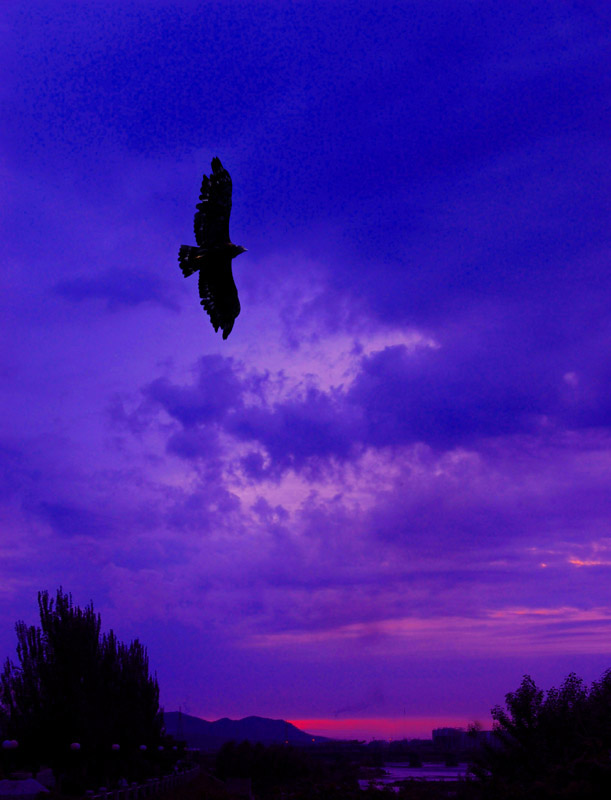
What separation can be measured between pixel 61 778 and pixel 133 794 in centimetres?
1033

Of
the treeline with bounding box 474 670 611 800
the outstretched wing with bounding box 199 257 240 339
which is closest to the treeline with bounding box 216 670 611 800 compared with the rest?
the treeline with bounding box 474 670 611 800

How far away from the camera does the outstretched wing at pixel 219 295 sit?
13.9 metres

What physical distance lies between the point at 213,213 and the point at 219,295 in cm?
128

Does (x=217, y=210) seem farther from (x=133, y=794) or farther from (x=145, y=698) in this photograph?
(x=145, y=698)

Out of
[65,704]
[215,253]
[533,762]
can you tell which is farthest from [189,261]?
[65,704]

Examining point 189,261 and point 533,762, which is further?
point 533,762

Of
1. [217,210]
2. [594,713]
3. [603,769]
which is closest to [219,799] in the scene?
[603,769]

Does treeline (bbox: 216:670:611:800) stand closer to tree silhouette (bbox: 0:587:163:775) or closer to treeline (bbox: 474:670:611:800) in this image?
treeline (bbox: 474:670:611:800)

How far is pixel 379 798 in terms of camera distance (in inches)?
538

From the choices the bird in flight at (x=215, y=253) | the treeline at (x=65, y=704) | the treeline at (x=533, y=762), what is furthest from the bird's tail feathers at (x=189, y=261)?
the treeline at (x=65, y=704)

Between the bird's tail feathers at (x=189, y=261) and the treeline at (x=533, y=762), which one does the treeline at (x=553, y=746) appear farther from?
the bird's tail feathers at (x=189, y=261)

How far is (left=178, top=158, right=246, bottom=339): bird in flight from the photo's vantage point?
13.6m

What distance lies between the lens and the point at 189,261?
44.4 ft

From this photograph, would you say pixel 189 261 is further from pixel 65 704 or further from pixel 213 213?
pixel 65 704
